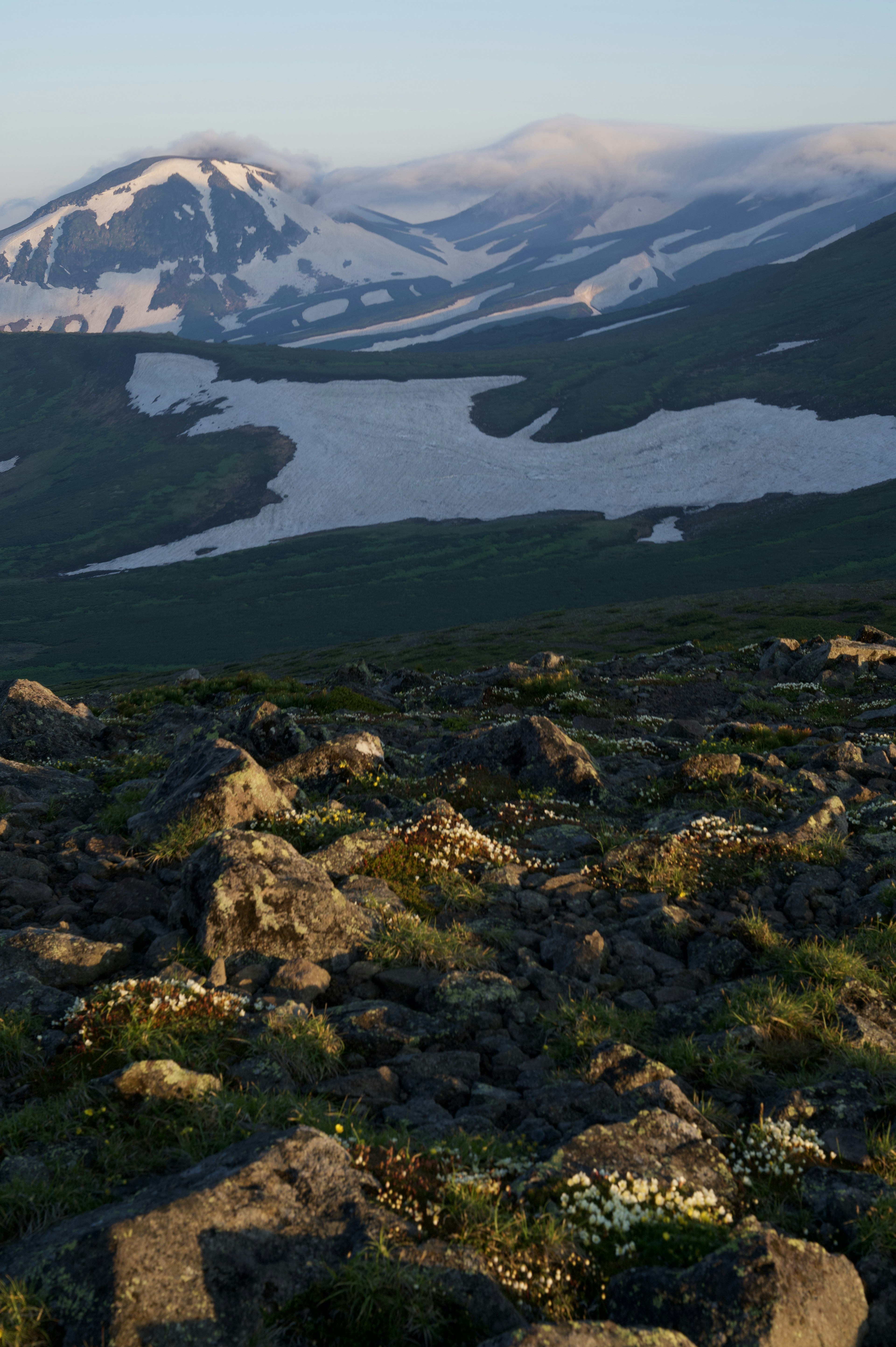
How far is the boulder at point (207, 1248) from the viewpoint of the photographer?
16.1ft

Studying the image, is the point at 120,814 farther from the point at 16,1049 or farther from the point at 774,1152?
the point at 774,1152

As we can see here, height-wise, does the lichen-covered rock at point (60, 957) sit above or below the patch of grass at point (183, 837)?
above

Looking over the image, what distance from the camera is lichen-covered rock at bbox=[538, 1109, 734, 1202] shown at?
21.3 feet

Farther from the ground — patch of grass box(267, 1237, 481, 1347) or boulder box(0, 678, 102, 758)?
patch of grass box(267, 1237, 481, 1347)

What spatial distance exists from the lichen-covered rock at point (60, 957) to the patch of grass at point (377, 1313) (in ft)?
16.6

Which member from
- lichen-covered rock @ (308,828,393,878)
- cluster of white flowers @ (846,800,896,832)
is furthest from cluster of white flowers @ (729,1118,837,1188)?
cluster of white flowers @ (846,800,896,832)

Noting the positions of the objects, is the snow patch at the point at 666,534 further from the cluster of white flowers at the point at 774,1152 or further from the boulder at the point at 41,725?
the cluster of white flowers at the point at 774,1152

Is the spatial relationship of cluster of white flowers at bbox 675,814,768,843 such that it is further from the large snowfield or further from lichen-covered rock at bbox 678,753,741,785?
the large snowfield

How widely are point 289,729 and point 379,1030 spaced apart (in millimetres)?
11885

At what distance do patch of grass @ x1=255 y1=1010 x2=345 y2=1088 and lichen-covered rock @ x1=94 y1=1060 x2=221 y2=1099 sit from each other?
780mm

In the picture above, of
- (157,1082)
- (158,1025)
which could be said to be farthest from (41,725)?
(157,1082)

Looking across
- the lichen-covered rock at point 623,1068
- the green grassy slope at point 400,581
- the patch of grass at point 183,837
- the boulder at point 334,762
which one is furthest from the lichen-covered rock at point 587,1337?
the green grassy slope at point 400,581

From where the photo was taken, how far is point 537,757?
18.4 metres

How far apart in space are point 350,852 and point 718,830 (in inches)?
236
